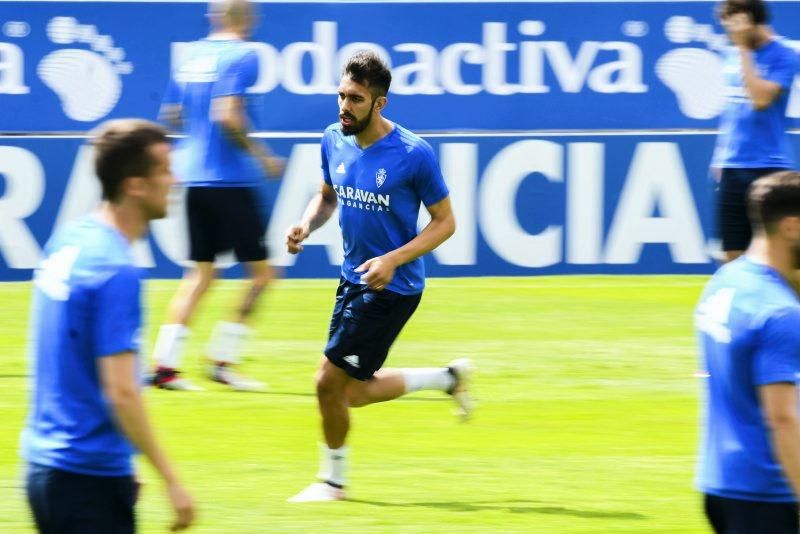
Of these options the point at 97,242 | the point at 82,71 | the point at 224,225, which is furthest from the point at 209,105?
the point at 97,242

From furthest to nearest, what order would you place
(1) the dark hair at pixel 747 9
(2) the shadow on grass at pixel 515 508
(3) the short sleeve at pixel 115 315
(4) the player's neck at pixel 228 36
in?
(4) the player's neck at pixel 228 36
(1) the dark hair at pixel 747 9
(2) the shadow on grass at pixel 515 508
(3) the short sleeve at pixel 115 315

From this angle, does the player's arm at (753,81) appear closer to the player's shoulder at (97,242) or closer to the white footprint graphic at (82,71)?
the white footprint graphic at (82,71)

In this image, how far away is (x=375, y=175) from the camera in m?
7.68

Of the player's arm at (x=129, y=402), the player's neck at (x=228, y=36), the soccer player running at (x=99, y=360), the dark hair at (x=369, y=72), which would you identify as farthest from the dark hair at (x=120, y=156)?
the player's neck at (x=228, y=36)

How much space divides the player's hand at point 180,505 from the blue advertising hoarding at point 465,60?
32.8 feet

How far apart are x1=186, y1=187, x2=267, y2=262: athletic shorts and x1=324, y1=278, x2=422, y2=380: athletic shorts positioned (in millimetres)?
2661

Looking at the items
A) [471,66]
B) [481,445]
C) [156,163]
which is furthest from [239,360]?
[156,163]

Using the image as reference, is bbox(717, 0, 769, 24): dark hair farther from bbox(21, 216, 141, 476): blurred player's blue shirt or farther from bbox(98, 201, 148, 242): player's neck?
bbox(21, 216, 141, 476): blurred player's blue shirt

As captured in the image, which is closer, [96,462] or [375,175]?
[96,462]

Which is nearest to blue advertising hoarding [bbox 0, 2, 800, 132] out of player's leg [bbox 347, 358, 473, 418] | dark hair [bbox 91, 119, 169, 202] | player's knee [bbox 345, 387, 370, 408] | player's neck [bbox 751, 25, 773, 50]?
player's neck [bbox 751, 25, 773, 50]

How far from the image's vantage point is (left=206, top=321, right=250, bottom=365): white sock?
1028cm

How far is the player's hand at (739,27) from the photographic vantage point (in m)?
10.2

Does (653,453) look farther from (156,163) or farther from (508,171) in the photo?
(508,171)

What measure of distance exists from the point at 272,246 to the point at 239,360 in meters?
3.21
